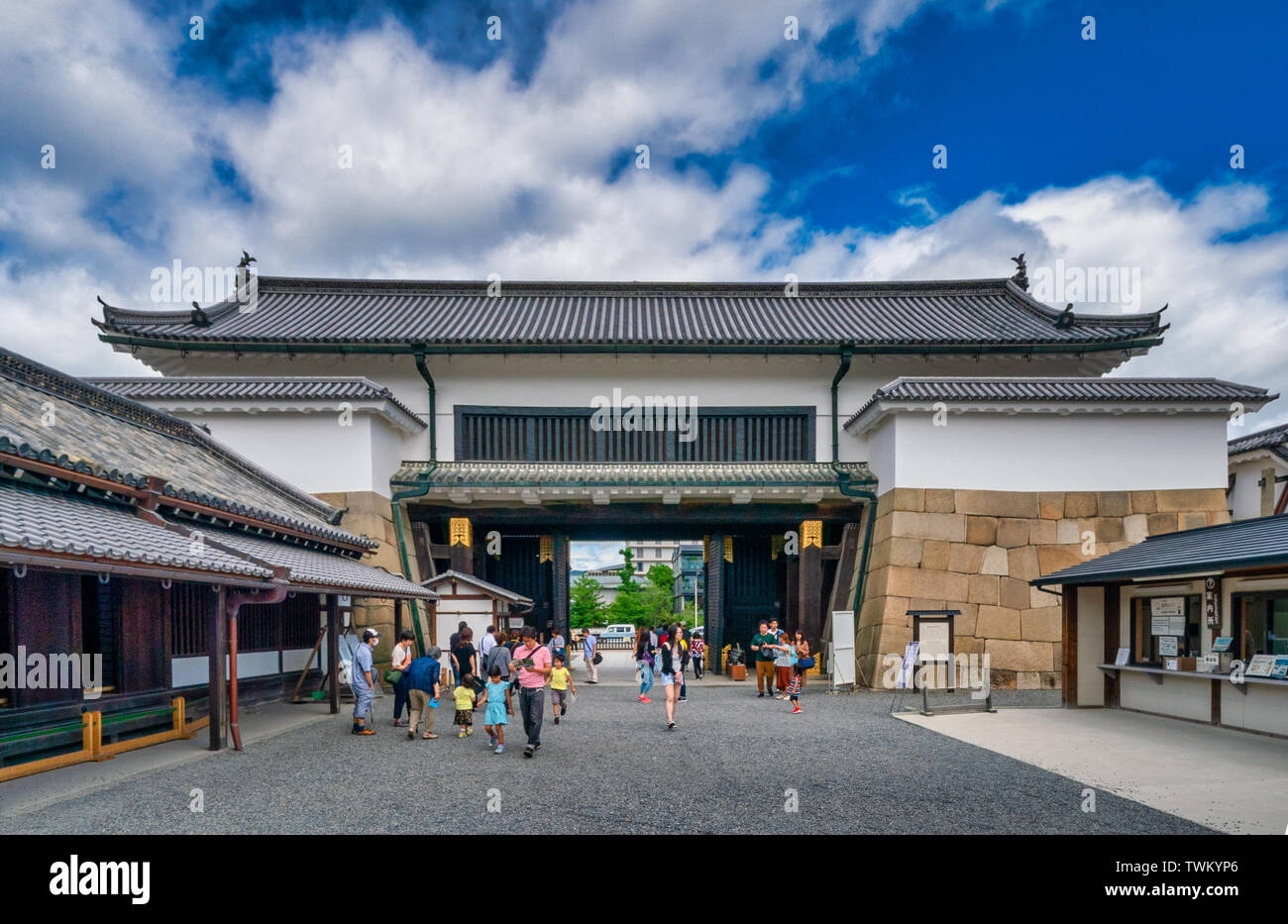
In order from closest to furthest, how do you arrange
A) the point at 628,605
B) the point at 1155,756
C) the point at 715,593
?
the point at 1155,756
the point at 715,593
the point at 628,605

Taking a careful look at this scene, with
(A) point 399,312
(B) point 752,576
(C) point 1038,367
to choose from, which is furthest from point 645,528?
(C) point 1038,367

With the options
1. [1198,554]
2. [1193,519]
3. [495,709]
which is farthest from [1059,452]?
[495,709]

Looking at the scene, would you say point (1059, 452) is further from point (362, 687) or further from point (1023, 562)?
point (362, 687)

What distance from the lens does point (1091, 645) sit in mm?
14461

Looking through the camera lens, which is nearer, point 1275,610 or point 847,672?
point 1275,610

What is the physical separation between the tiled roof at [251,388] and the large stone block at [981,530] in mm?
14145

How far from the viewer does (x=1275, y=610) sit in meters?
10.9

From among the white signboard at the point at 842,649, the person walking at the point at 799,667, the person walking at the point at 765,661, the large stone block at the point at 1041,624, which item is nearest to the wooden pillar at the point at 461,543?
the person walking at the point at 765,661

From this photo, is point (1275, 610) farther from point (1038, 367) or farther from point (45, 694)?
point (45, 694)

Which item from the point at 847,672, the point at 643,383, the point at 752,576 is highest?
the point at 643,383

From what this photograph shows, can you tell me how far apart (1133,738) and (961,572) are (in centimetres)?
706

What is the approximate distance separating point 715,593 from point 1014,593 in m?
7.51

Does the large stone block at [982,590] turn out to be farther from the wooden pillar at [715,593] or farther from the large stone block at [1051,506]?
the wooden pillar at [715,593]

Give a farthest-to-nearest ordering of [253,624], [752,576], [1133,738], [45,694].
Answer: [752,576]
[253,624]
[1133,738]
[45,694]
